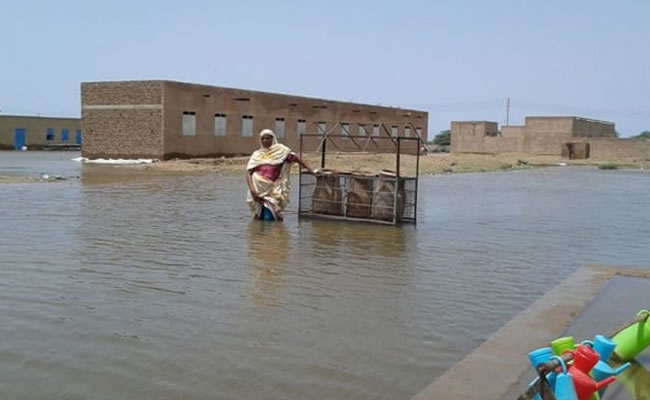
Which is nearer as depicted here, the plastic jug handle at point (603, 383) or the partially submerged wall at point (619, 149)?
the plastic jug handle at point (603, 383)

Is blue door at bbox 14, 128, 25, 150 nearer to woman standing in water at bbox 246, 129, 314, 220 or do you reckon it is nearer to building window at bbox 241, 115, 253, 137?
building window at bbox 241, 115, 253, 137

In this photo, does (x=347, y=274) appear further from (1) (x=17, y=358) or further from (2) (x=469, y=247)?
(1) (x=17, y=358)

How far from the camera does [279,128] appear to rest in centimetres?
4400

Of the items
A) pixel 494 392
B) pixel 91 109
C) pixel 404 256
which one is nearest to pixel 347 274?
pixel 404 256

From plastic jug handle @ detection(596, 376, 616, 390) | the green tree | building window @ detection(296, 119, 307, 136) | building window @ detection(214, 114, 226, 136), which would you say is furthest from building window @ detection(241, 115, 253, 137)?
the green tree

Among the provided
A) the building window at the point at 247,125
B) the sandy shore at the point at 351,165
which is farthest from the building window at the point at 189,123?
the building window at the point at 247,125

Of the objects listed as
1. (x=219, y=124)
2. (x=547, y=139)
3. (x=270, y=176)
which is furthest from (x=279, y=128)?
(x=270, y=176)

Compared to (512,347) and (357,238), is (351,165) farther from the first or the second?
(512,347)

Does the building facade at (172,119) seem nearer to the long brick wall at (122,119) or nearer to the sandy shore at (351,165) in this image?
the long brick wall at (122,119)

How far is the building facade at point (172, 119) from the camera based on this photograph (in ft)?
119

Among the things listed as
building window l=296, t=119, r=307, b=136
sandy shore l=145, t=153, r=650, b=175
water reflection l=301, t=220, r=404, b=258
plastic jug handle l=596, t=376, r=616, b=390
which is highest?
building window l=296, t=119, r=307, b=136

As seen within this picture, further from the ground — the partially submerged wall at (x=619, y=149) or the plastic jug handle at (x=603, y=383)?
the partially submerged wall at (x=619, y=149)

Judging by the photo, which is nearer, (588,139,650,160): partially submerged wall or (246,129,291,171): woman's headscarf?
(246,129,291,171): woman's headscarf

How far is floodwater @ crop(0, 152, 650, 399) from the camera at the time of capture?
5.17 meters
